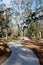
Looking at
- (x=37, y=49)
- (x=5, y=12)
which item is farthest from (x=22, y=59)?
(x=5, y=12)

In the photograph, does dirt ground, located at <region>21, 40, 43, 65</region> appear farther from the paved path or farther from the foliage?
the foliage

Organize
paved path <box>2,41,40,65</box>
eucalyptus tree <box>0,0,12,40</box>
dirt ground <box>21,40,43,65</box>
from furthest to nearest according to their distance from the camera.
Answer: eucalyptus tree <box>0,0,12,40</box>, dirt ground <box>21,40,43,65</box>, paved path <box>2,41,40,65</box>

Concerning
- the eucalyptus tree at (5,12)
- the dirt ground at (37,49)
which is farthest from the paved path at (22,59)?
the eucalyptus tree at (5,12)

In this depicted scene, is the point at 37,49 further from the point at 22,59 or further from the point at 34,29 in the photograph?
the point at 34,29

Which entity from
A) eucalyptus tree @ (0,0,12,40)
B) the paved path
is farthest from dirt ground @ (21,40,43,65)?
eucalyptus tree @ (0,0,12,40)

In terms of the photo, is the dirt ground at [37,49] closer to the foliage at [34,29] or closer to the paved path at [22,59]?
the paved path at [22,59]

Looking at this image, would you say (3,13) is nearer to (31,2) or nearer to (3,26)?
(3,26)

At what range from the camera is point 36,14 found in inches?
2552

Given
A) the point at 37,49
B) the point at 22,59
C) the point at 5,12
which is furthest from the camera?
the point at 5,12

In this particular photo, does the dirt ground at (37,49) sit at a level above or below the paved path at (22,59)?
below

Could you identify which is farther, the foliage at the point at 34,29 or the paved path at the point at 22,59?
the foliage at the point at 34,29

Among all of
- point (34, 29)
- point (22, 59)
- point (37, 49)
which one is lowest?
point (37, 49)

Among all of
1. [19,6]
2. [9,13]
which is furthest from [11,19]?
[19,6]

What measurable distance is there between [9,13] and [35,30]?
1246 cm
